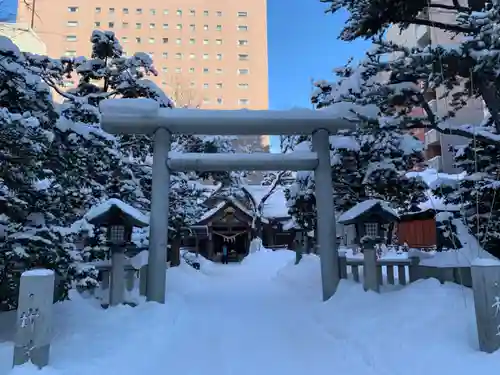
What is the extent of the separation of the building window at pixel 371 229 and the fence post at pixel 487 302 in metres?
3.56

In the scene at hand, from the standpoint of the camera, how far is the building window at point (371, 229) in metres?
7.77

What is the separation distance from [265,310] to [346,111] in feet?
15.5

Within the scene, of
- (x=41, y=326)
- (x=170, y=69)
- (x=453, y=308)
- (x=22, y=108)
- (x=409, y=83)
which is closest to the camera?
(x=41, y=326)

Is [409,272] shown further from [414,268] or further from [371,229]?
[371,229]

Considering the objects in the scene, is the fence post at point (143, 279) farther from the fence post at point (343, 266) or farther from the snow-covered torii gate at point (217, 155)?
the fence post at point (343, 266)

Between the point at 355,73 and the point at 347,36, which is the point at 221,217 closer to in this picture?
the point at 355,73

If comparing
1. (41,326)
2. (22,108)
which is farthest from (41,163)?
(41,326)

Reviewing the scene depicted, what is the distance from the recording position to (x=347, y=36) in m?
7.64

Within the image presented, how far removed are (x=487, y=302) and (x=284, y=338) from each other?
3.11 metres

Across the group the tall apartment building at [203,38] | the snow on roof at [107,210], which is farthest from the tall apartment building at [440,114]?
the tall apartment building at [203,38]

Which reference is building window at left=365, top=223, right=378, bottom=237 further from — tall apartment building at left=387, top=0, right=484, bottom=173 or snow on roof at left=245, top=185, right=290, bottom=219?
snow on roof at left=245, top=185, right=290, bottom=219

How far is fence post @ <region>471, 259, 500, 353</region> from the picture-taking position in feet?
13.0

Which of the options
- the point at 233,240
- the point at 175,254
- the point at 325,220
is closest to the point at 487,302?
the point at 325,220

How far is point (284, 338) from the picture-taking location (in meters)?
6.21
